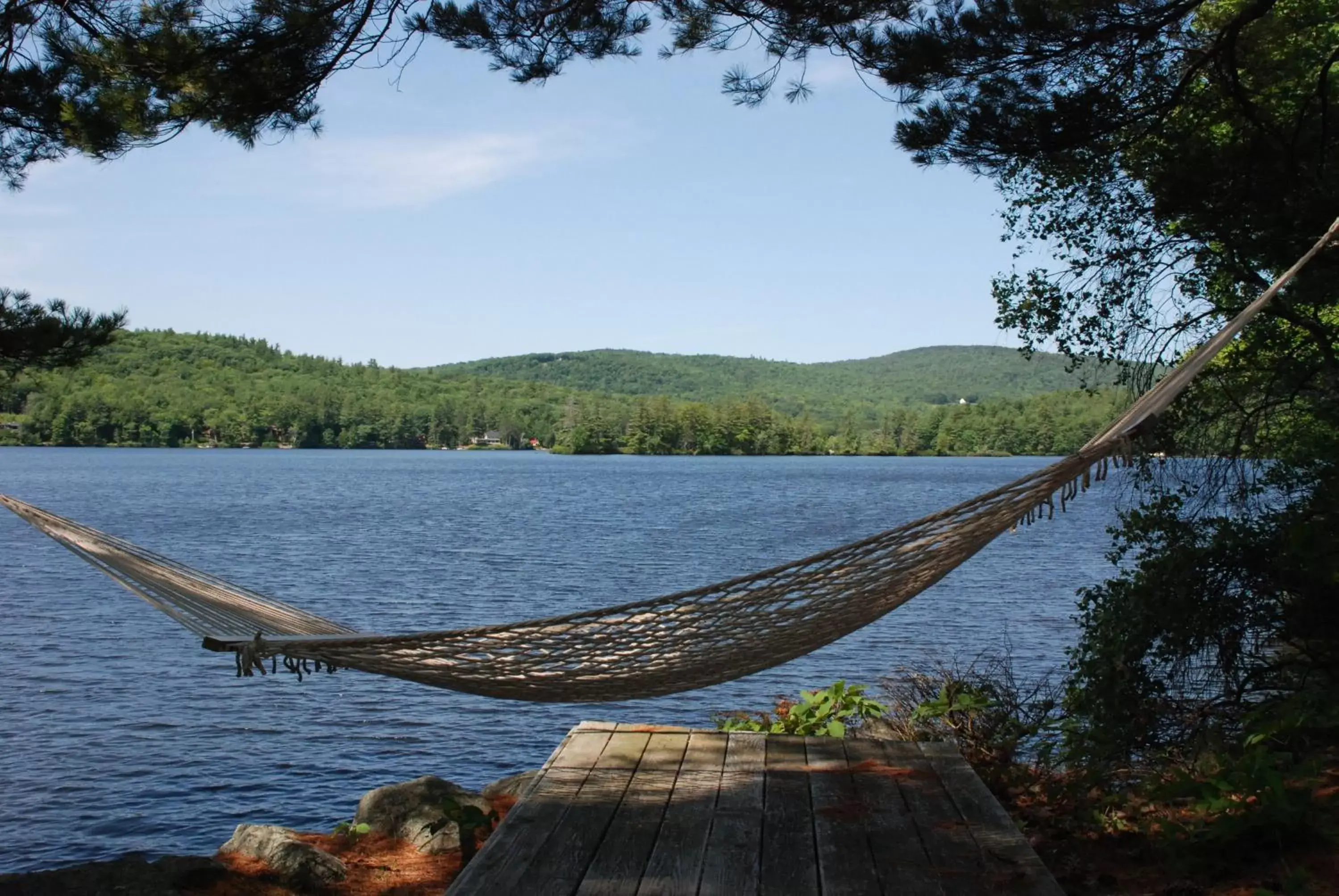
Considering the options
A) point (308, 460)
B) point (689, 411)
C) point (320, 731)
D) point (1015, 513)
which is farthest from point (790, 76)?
point (689, 411)

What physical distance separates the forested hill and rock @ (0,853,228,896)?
65359 millimetres

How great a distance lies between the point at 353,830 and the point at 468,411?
60845 millimetres

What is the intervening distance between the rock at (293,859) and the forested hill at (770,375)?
213 ft

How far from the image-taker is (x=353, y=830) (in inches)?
134

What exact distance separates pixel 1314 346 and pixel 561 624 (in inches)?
124

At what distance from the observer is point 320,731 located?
6.13 metres

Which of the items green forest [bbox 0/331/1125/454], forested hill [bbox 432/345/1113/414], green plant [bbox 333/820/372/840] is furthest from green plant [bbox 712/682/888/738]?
forested hill [bbox 432/345/1113/414]

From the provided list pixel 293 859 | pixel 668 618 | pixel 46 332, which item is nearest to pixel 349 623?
pixel 46 332

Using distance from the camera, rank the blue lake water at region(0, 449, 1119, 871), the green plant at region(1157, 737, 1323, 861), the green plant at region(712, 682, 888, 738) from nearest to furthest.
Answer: the green plant at region(1157, 737, 1323, 861) → the green plant at region(712, 682, 888, 738) → the blue lake water at region(0, 449, 1119, 871)

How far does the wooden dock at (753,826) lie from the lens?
1.64m

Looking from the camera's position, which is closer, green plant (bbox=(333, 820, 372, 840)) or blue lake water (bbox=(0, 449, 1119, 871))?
green plant (bbox=(333, 820, 372, 840))

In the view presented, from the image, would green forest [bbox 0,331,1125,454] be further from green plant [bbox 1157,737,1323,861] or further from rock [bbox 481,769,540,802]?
green plant [bbox 1157,737,1323,861]

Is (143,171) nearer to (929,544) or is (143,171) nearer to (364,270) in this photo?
(929,544)

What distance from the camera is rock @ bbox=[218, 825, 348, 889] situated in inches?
111
